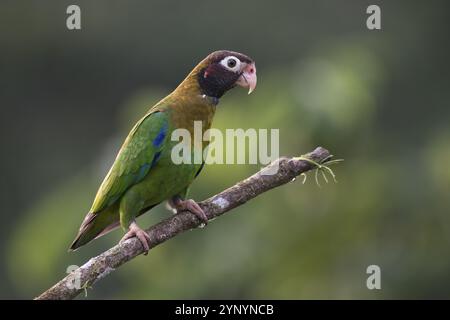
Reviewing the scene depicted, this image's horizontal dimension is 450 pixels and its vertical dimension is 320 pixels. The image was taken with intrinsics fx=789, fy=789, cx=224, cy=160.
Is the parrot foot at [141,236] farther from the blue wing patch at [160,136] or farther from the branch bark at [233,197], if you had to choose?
the blue wing patch at [160,136]

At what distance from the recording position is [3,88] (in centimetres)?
1620

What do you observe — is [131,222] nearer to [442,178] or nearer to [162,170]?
[162,170]

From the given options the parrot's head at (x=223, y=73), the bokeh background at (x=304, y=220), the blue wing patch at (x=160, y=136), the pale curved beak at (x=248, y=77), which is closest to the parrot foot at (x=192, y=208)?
the blue wing patch at (x=160, y=136)

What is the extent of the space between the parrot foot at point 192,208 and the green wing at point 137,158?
33cm

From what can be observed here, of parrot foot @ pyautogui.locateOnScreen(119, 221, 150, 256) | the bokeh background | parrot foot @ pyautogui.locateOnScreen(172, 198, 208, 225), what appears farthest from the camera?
the bokeh background

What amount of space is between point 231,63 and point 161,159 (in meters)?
0.84

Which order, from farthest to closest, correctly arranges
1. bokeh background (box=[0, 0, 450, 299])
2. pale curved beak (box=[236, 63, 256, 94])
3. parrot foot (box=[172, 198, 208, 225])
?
bokeh background (box=[0, 0, 450, 299]) < pale curved beak (box=[236, 63, 256, 94]) < parrot foot (box=[172, 198, 208, 225])

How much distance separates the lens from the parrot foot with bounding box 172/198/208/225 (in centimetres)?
517

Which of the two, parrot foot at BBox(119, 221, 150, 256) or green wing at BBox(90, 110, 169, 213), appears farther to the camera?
green wing at BBox(90, 110, 169, 213)

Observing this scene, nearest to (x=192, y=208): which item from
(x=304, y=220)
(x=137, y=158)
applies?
(x=137, y=158)

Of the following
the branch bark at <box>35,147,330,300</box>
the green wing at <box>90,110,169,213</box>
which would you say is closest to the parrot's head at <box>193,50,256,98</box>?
the green wing at <box>90,110,169,213</box>

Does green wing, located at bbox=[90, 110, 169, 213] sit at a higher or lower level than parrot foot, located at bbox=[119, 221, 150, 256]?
higher

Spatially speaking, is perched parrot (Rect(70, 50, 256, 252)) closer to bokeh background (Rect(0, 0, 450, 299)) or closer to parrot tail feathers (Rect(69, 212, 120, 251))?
parrot tail feathers (Rect(69, 212, 120, 251))

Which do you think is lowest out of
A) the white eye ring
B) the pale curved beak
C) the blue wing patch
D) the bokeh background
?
the bokeh background
